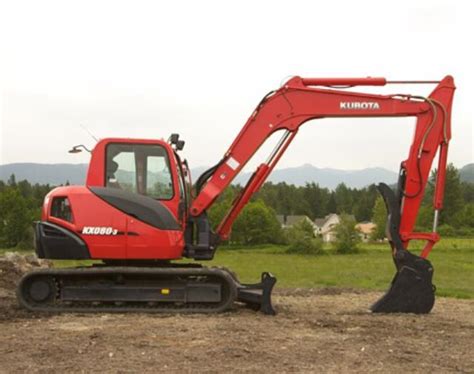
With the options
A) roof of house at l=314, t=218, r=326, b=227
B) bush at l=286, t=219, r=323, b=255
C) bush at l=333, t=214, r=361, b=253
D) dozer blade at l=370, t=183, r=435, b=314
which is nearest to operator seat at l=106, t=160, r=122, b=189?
dozer blade at l=370, t=183, r=435, b=314

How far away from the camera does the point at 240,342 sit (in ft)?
27.7

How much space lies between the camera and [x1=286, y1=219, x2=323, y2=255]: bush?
151 ft

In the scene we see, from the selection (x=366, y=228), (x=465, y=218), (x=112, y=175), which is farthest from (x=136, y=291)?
(x=366, y=228)

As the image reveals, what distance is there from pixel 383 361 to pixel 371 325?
239cm

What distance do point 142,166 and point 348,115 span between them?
3751 millimetres

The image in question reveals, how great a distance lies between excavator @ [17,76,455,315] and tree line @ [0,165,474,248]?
1.94 meters

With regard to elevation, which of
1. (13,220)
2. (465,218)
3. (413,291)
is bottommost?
(413,291)

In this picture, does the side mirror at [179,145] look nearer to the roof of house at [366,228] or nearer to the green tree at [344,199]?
the roof of house at [366,228]

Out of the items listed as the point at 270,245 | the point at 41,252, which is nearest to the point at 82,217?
the point at 41,252

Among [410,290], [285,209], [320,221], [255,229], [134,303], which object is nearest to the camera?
[410,290]

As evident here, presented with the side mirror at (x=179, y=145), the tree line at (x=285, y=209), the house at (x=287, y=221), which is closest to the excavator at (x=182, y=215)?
the side mirror at (x=179, y=145)

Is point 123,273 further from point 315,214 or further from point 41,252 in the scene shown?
point 315,214

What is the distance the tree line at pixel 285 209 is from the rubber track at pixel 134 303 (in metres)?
2.72

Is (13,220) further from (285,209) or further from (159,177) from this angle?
(285,209)
